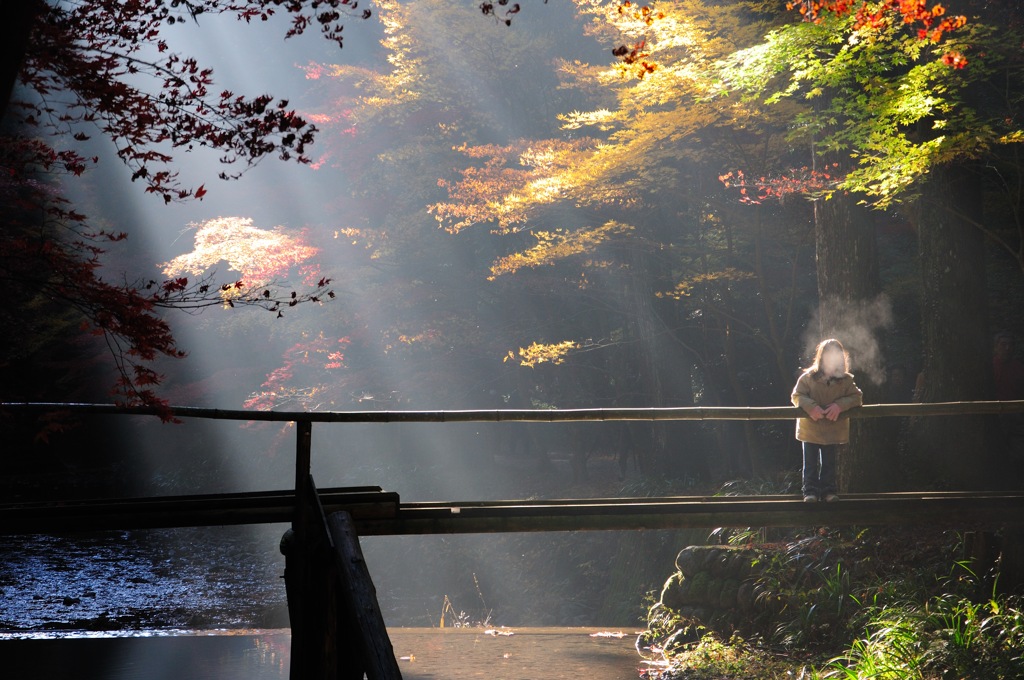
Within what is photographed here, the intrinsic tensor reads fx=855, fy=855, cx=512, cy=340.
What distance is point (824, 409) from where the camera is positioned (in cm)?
661

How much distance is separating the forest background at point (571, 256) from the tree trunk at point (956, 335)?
0.03 meters

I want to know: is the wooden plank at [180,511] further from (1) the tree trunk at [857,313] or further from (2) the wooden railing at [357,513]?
(1) the tree trunk at [857,313]

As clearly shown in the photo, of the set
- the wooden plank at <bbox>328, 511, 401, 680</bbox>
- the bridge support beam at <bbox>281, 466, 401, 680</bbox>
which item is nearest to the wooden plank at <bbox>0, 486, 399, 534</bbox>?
the bridge support beam at <bbox>281, 466, 401, 680</bbox>

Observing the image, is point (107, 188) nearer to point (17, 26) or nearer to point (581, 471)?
point (581, 471)

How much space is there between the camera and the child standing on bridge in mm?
6523

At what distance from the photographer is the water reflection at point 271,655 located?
8406mm

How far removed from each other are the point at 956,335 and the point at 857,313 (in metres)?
0.97

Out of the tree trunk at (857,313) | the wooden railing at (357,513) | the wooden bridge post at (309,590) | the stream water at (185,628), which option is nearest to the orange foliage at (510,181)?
the tree trunk at (857,313)

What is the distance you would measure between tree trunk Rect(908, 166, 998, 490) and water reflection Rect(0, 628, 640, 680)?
3.85 m

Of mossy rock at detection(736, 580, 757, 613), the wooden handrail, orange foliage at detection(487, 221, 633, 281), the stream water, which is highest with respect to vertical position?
orange foliage at detection(487, 221, 633, 281)

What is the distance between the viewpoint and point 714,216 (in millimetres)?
14758

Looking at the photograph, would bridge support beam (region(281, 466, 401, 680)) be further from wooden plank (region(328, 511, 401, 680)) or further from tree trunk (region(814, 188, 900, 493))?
tree trunk (region(814, 188, 900, 493))

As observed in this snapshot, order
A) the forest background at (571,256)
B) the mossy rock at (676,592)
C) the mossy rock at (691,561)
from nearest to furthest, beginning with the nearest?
1. the forest background at (571,256)
2. the mossy rock at (676,592)
3. the mossy rock at (691,561)

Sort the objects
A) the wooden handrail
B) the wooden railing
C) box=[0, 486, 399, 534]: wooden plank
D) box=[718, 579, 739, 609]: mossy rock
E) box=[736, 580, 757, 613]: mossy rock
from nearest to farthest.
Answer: the wooden railing < box=[0, 486, 399, 534]: wooden plank < the wooden handrail < box=[736, 580, 757, 613]: mossy rock < box=[718, 579, 739, 609]: mossy rock
